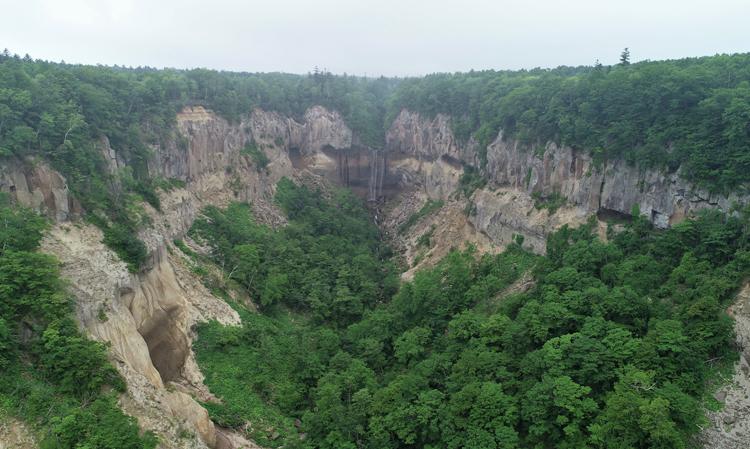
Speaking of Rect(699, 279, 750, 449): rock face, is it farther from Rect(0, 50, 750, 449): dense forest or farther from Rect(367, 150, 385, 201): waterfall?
Rect(367, 150, 385, 201): waterfall

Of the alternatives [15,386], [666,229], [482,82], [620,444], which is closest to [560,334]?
[620,444]

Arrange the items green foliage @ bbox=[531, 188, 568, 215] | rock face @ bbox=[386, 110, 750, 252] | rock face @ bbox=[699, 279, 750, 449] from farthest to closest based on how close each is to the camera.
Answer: green foliage @ bbox=[531, 188, 568, 215] → rock face @ bbox=[386, 110, 750, 252] → rock face @ bbox=[699, 279, 750, 449]

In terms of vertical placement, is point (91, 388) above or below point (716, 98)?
below

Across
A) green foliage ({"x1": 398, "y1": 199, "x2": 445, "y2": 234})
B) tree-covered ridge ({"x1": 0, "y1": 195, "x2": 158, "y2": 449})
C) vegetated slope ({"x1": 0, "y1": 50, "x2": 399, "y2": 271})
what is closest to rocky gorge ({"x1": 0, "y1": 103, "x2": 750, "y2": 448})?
vegetated slope ({"x1": 0, "y1": 50, "x2": 399, "y2": 271})

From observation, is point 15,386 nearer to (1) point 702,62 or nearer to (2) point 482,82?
(1) point 702,62

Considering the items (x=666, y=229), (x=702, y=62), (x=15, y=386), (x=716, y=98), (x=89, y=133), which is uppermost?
(x=702, y=62)

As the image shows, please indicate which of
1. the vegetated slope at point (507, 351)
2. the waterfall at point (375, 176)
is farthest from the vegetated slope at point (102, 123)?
the waterfall at point (375, 176)
